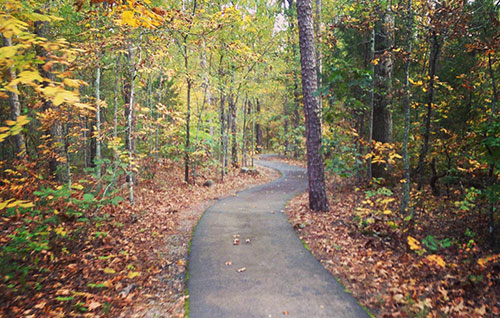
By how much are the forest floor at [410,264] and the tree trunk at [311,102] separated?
3.03ft

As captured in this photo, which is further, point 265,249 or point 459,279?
point 265,249

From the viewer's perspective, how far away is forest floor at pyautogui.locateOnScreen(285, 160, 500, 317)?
375cm

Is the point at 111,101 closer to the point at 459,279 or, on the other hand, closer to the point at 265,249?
the point at 265,249

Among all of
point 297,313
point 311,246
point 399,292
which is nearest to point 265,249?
point 311,246

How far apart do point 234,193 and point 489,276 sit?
1020 cm

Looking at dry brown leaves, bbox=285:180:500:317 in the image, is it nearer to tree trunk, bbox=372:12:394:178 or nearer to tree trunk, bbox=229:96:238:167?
tree trunk, bbox=372:12:394:178

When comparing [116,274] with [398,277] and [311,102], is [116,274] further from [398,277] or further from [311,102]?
[311,102]

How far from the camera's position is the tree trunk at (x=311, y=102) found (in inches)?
299

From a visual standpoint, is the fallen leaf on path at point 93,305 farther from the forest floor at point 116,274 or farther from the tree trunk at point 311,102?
the tree trunk at point 311,102

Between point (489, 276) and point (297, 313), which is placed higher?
point (489, 276)

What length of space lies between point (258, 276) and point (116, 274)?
2587 millimetres

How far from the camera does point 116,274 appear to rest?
182 inches

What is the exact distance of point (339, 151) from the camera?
745cm

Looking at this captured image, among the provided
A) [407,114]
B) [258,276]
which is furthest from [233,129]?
[258,276]
